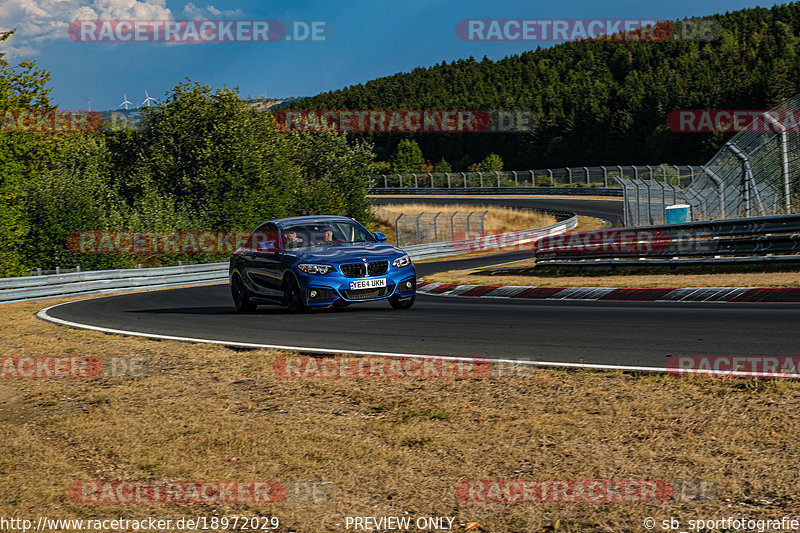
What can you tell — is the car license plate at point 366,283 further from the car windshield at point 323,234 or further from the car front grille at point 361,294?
the car windshield at point 323,234

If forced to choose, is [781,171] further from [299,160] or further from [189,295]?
[299,160]

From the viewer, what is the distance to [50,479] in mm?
4613

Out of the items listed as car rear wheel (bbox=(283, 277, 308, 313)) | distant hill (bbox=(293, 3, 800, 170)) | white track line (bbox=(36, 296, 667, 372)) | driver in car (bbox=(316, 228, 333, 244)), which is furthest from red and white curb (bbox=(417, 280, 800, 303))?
distant hill (bbox=(293, 3, 800, 170))

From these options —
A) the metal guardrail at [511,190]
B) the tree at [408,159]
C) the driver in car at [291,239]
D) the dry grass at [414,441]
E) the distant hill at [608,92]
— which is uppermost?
the distant hill at [608,92]

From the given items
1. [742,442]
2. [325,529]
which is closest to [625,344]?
[742,442]

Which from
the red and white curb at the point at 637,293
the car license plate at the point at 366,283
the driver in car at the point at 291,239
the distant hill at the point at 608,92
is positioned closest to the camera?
the red and white curb at the point at 637,293

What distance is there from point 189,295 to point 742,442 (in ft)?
62.1

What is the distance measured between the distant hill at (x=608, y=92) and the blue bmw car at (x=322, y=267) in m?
84.0

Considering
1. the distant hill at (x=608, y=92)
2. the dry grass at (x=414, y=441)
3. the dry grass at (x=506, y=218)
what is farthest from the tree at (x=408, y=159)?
the dry grass at (x=414, y=441)

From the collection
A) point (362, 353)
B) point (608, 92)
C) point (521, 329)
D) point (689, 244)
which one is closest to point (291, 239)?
point (521, 329)

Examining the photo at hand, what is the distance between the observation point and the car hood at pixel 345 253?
1232 centimetres

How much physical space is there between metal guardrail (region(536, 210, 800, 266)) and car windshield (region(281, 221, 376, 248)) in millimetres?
6253

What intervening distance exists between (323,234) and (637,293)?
5234 mm

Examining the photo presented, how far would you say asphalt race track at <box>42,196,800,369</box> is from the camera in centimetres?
748
